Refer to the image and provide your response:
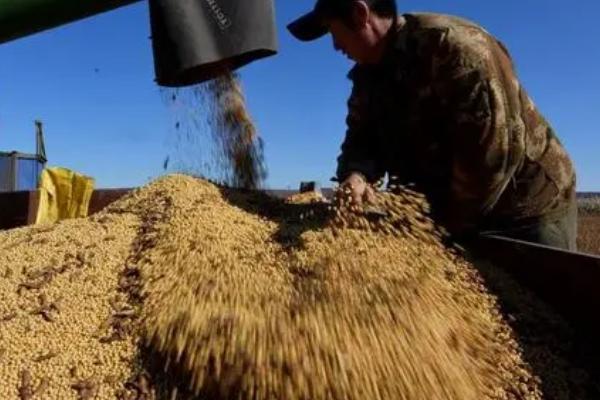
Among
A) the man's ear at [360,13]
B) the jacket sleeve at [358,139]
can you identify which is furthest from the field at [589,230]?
the man's ear at [360,13]

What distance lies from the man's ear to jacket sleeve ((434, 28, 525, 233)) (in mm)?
380

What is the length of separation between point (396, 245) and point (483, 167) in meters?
0.49

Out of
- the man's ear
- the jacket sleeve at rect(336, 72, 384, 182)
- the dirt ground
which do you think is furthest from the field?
the man's ear

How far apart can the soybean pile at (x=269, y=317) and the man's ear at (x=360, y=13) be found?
0.75 m

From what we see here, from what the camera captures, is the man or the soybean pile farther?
the man

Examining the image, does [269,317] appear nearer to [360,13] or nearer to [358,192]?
[358,192]

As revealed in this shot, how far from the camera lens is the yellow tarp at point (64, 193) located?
4695mm

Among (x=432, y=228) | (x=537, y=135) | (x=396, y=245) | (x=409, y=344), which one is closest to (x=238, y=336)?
(x=409, y=344)

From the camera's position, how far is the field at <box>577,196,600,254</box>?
26.6 feet

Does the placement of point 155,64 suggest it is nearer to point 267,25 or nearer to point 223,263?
point 267,25

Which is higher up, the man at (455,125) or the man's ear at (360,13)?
the man's ear at (360,13)

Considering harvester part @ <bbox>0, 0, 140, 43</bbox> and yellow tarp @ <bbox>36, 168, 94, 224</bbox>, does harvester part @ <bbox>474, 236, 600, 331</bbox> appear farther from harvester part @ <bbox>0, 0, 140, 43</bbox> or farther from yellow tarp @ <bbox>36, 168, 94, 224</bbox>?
yellow tarp @ <bbox>36, 168, 94, 224</bbox>

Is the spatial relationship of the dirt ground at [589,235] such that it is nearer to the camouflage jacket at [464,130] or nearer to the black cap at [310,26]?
the camouflage jacket at [464,130]

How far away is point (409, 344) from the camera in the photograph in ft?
6.63
